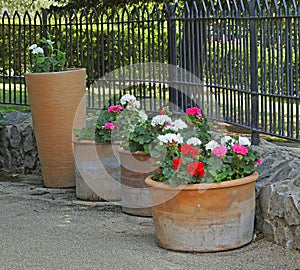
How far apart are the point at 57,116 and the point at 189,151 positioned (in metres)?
2.70

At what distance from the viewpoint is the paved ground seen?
220 inches

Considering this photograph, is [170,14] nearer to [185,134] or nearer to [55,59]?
[55,59]

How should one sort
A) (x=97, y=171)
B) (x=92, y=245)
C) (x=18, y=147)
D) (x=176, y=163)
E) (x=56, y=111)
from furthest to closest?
(x=18, y=147), (x=56, y=111), (x=97, y=171), (x=92, y=245), (x=176, y=163)

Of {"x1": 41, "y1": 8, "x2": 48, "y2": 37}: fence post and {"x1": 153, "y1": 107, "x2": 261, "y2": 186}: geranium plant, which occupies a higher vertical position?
{"x1": 41, "y1": 8, "x2": 48, "y2": 37}: fence post

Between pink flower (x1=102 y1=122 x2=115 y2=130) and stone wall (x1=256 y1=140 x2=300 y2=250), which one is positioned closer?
stone wall (x1=256 y1=140 x2=300 y2=250)

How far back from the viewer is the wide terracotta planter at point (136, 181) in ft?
22.5

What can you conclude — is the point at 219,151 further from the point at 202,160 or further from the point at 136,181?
the point at 136,181

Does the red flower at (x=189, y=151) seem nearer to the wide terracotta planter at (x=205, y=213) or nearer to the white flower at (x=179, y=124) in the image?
the wide terracotta planter at (x=205, y=213)

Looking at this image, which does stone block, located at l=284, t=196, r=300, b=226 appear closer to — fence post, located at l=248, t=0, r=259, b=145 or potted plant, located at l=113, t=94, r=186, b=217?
potted plant, located at l=113, t=94, r=186, b=217

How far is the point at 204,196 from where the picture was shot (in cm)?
566

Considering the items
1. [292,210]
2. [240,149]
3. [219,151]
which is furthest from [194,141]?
[292,210]

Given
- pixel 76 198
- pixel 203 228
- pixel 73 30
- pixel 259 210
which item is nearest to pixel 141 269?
pixel 203 228

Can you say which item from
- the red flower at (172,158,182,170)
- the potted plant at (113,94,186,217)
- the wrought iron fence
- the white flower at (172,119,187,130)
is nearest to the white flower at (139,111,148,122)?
the potted plant at (113,94,186,217)

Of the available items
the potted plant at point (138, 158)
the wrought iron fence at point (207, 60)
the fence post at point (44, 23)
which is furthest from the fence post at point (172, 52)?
the fence post at point (44, 23)
